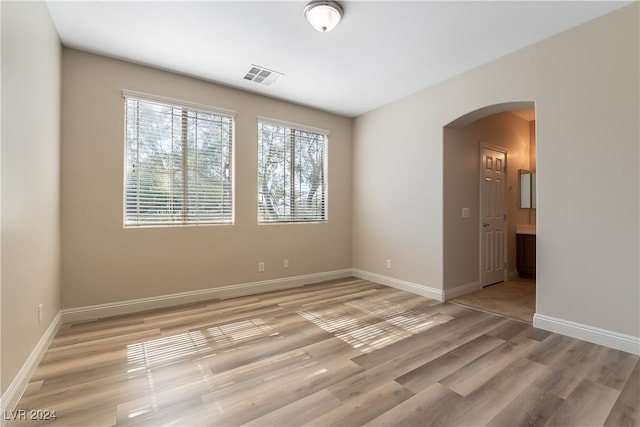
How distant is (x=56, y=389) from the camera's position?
6.14ft

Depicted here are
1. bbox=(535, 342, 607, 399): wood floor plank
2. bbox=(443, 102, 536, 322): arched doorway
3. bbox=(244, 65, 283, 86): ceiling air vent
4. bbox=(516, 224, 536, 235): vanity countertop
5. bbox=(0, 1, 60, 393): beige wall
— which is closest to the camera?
bbox=(0, 1, 60, 393): beige wall

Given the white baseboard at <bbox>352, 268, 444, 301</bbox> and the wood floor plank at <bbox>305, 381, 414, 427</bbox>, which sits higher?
the white baseboard at <bbox>352, 268, 444, 301</bbox>

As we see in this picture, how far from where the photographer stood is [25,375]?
194 centimetres

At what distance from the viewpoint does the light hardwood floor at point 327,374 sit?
1644 mm

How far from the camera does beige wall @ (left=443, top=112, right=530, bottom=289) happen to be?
386 cm

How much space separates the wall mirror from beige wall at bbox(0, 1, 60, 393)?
6.50 meters

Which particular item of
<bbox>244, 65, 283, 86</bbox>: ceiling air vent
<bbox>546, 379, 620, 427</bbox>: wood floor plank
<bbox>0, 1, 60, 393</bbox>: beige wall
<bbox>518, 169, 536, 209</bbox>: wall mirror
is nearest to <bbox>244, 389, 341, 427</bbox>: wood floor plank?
<bbox>546, 379, 620, 427</bbox>: wood floor plank

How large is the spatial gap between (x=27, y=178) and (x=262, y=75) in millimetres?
2579

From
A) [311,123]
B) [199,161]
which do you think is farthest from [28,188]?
[311,123]

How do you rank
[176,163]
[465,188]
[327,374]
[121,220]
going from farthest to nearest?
[465,188]
[176,163]
[121,220]
[327,374]

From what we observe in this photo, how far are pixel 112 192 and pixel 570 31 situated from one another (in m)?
4.94

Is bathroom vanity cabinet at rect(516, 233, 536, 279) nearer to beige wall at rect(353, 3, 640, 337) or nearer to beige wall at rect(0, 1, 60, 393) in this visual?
beige wall at rect(353, 3, 640, 337)

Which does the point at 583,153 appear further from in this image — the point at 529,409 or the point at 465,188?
the point at 529,409

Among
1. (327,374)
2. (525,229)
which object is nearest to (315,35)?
(327,374)
